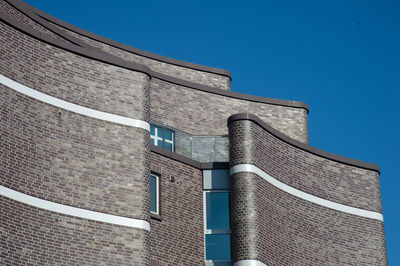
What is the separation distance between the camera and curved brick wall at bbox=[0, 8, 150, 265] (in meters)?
27.0

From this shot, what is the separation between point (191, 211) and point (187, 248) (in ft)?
4.88

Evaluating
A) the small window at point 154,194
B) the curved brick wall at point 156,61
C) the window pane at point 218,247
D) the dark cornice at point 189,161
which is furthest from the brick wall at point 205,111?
the window pane at point 218,247

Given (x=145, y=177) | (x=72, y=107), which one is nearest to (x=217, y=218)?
(x=145, y=177)

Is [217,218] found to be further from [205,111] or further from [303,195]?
[205,111]

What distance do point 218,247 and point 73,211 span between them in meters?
6.62

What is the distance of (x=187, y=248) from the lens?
3209 centimetres

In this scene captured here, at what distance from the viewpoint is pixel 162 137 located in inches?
1425

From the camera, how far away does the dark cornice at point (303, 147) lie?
33344 mm

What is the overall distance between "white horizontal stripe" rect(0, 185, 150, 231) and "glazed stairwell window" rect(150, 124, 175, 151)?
262 inches

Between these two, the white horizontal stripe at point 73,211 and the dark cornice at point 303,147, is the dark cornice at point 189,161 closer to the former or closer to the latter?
the dark cornice at point 303,147

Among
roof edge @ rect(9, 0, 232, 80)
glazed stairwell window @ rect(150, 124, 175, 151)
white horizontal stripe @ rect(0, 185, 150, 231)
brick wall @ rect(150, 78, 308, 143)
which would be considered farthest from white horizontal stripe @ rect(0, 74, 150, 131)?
roof edge @ rect(9, 0, 232, 80)

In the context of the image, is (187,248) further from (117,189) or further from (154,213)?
(117,189)

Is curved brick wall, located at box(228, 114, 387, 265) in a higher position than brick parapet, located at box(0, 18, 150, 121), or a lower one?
lower

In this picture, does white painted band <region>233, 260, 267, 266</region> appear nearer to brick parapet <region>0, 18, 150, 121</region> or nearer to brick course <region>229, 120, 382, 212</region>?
brick course <region>229, 120, 382, 212</region>
